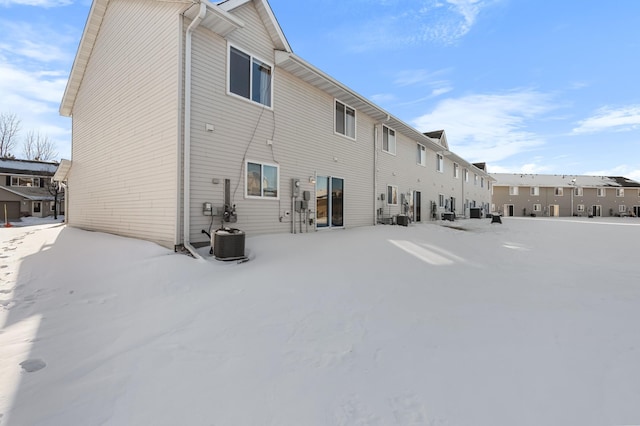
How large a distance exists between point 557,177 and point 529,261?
53.0 meters

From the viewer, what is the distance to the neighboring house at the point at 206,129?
7223 mm

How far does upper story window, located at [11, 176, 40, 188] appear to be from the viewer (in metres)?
29.3

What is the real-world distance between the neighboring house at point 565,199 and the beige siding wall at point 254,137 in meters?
41.8

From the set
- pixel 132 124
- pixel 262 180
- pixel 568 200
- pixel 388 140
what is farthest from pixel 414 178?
pixel 568 200

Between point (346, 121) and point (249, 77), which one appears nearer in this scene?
point (249, 77)

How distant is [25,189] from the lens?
2980 centimetres

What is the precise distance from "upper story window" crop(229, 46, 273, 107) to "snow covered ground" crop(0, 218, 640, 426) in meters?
5.15

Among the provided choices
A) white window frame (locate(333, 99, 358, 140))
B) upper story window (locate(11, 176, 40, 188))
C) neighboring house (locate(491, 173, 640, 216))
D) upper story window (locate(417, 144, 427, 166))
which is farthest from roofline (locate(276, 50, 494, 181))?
upper story window (locate(11, 176, 40, 188))

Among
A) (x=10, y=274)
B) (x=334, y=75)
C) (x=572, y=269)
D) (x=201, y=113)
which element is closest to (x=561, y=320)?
(x=572, y=269)

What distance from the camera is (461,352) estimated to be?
2.71 meters

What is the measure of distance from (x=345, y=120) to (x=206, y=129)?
21.5ft

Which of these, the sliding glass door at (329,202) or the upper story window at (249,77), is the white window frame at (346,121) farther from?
the upper story window at (249,77)

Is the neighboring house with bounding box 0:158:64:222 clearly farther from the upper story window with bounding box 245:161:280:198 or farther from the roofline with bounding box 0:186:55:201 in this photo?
the upper story window with bounding box 245:161:280:198

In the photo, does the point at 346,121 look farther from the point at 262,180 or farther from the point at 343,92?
the point at 262,180
